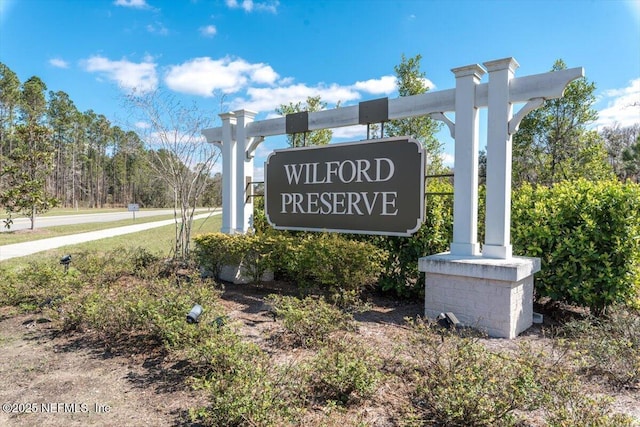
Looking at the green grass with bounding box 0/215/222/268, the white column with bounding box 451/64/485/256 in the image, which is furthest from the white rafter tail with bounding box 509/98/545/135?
the green grass with bounding box 0/215/222/268

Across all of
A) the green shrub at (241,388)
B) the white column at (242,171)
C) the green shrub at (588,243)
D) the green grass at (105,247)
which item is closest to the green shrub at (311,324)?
the green shrub at (241,388)

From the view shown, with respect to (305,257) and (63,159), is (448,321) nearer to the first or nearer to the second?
(305,257)

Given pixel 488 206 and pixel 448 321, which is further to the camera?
pixel 488 206

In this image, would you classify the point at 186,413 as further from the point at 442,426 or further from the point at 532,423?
the point at 532,423

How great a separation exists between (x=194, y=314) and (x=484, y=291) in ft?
9.72

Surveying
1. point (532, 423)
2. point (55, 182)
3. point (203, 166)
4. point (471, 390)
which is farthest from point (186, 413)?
point (55, 182)

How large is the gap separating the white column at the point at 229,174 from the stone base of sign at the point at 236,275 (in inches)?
31.5

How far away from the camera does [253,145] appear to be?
278 inches

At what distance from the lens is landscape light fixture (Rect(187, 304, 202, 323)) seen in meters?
3.58

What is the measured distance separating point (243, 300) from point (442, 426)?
3648mm

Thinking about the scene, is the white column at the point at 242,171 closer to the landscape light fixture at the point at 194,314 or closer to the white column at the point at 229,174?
the white column at the point at 229,174

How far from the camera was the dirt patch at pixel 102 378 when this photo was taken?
101 inches

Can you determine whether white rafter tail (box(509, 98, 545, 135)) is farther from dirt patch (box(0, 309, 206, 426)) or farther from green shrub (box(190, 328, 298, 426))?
dirt patch (box(0, 309, 206, 426))

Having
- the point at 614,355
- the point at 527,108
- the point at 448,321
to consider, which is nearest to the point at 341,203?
the point at 448,321
